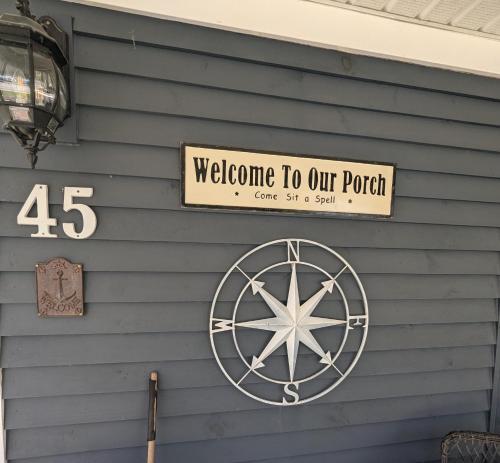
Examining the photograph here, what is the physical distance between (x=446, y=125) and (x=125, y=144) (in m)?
1.45

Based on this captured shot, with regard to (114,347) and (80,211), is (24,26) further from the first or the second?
(114,347)

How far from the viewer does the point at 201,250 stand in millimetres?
1289

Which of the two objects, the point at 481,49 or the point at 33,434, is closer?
the point at 33,434

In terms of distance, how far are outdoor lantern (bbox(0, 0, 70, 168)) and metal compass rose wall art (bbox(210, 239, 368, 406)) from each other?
2.74 feet

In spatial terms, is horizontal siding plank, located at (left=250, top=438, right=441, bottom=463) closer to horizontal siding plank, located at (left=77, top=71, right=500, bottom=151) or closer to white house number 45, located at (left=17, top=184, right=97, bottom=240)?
white house number 45, located at (left=17, top=184, right=97, bottom=240)

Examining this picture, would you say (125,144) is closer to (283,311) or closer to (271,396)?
(283,311)

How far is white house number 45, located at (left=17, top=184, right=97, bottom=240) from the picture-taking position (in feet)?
3.69

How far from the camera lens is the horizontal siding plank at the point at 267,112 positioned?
1.16 m

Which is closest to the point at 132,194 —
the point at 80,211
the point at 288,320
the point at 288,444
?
the point at 80,211

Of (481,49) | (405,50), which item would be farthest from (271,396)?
(481,49)

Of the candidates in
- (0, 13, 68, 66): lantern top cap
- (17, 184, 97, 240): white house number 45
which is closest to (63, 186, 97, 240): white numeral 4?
(17, 184, 97, 240): white house number 45

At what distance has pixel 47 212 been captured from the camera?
1139mm

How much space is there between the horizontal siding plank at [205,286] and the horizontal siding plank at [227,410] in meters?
0.42

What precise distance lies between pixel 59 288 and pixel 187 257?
0.48m
